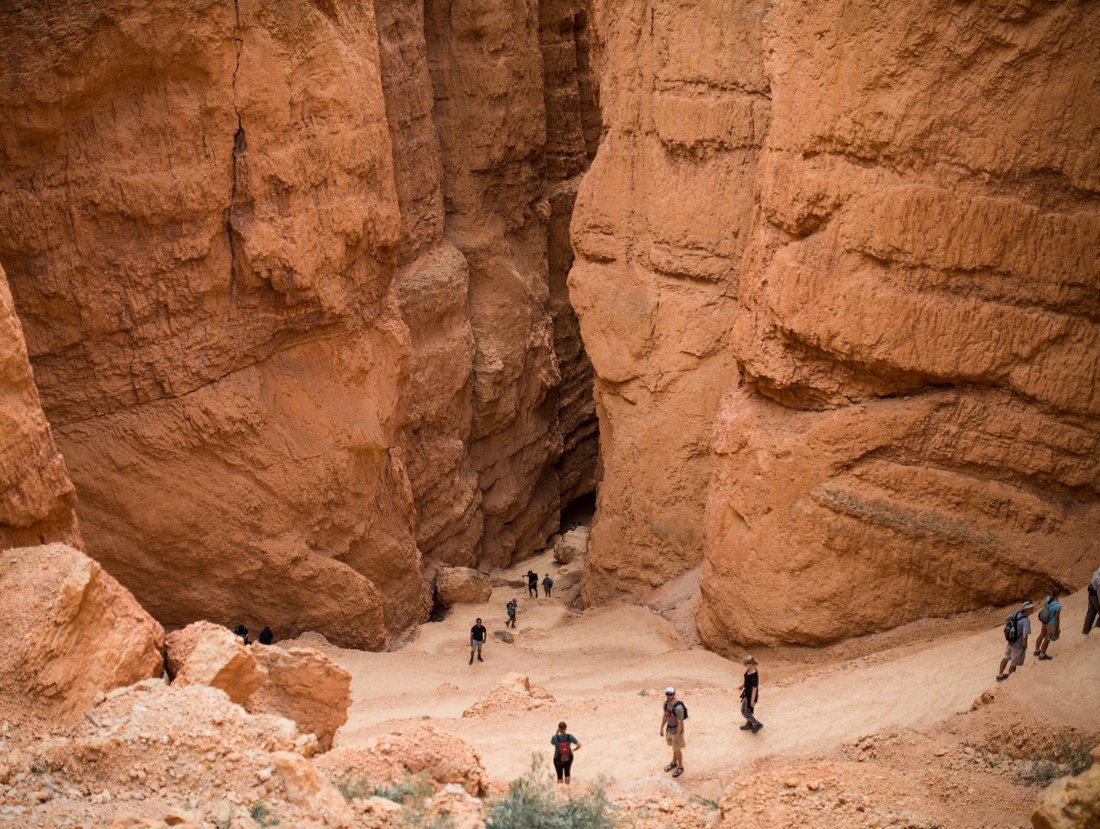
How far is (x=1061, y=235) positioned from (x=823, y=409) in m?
3.12

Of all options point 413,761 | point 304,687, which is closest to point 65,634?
point 304,687

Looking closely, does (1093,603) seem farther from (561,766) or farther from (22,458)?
(22,458)

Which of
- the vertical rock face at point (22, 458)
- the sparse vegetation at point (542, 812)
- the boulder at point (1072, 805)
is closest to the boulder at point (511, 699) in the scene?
the sparse vegetation at point (542, 812)

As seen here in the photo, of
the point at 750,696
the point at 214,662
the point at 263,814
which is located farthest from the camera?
the point at 750,696

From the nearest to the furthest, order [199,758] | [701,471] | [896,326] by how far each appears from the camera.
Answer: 1. [199,758]
2. [896,326]
3. [701,471]

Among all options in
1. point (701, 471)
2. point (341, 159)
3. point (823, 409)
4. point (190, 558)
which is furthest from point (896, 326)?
point (190, 558)

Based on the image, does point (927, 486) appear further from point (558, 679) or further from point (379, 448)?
point (379, 448)

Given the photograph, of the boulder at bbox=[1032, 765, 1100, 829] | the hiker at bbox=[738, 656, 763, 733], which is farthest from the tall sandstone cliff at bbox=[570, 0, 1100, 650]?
the boulder at bbox=[1032, 765, 1100, 829]

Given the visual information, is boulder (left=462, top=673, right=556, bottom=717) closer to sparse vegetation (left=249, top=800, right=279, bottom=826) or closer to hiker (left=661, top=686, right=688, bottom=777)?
hiker (left=661, top=686, right=688, bottom=777)

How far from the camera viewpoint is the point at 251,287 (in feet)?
50.9

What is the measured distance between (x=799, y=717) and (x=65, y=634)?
21.9 ft

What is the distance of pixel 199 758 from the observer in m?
7.63

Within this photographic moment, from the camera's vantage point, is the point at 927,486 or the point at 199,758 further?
the point at 927,486

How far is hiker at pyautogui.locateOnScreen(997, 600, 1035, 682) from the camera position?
10.3 m
